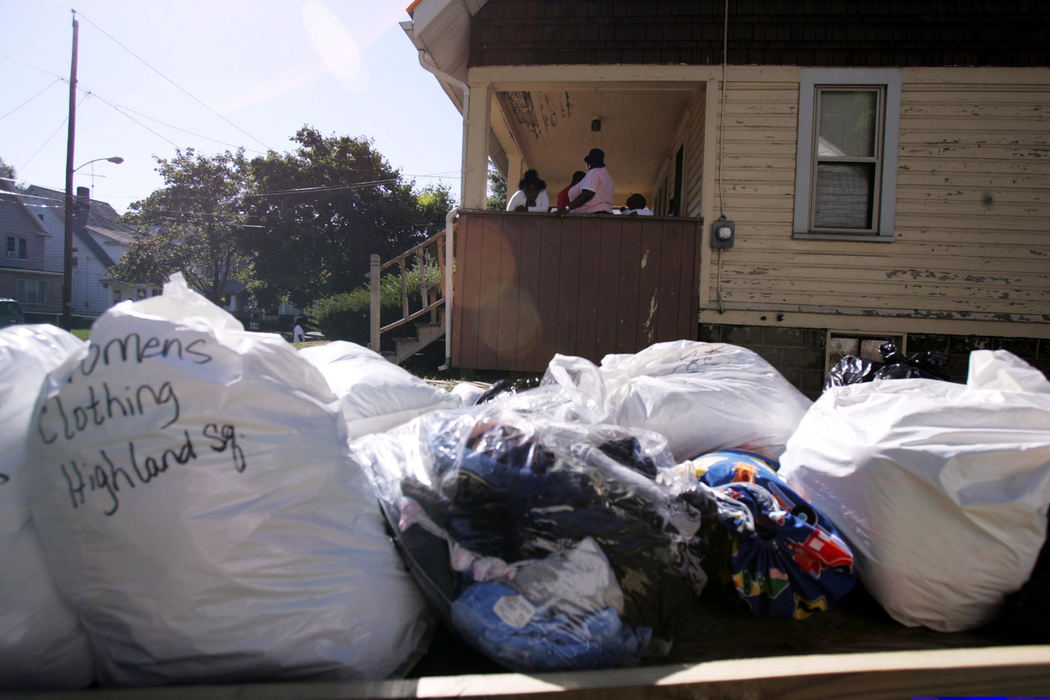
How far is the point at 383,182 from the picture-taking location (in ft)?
96.4

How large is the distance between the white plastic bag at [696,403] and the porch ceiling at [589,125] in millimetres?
4768

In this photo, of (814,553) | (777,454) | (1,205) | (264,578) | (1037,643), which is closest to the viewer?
(264,578)

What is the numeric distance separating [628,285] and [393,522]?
15.3 ft

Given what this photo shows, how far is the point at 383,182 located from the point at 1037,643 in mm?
30543

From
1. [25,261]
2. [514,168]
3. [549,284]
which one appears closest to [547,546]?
[549,284]

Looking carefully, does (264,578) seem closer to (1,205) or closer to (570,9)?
(570,9)

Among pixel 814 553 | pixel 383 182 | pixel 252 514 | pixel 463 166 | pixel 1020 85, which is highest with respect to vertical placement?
pixel 383 182

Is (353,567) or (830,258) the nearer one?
(353,567)

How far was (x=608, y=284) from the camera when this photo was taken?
5.68 meters

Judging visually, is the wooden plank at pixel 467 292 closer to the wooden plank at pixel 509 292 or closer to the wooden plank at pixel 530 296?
the wooden plank at pixel 509 292

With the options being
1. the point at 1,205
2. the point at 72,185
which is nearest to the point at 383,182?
the point at 72,185

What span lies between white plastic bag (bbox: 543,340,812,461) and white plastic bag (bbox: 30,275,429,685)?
93cm

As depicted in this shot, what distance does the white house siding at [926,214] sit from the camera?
5598 millimetres

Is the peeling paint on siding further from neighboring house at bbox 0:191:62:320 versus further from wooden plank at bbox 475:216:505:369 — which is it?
neighboring house at bbox 0:191:62:320
